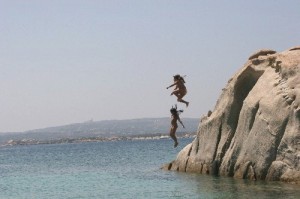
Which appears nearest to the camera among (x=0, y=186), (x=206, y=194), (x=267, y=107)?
(x=206, y=194)

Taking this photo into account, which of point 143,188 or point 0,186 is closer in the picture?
point 143,188

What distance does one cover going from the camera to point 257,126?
97.1 ft

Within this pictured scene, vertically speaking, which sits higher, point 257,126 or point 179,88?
point 179,88

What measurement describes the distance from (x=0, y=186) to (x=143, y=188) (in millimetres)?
13573

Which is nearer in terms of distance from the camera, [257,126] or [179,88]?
[179,88]

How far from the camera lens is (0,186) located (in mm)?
39188

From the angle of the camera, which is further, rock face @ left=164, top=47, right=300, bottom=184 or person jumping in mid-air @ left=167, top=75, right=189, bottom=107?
rock face @ left=164, top=47, right=300, bottom=184

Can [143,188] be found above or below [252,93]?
below

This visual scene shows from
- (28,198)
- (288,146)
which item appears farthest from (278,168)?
(28,198)

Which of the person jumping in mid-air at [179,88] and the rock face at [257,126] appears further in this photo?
the rock face at [257,126]

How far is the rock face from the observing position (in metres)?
27.9

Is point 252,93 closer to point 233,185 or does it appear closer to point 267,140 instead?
point 267,140

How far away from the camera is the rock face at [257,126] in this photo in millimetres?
27859

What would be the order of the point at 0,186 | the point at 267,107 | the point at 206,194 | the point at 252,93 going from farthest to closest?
the point at 0,186
the point at 252,93
the point at 267,107
the point at 206,194
